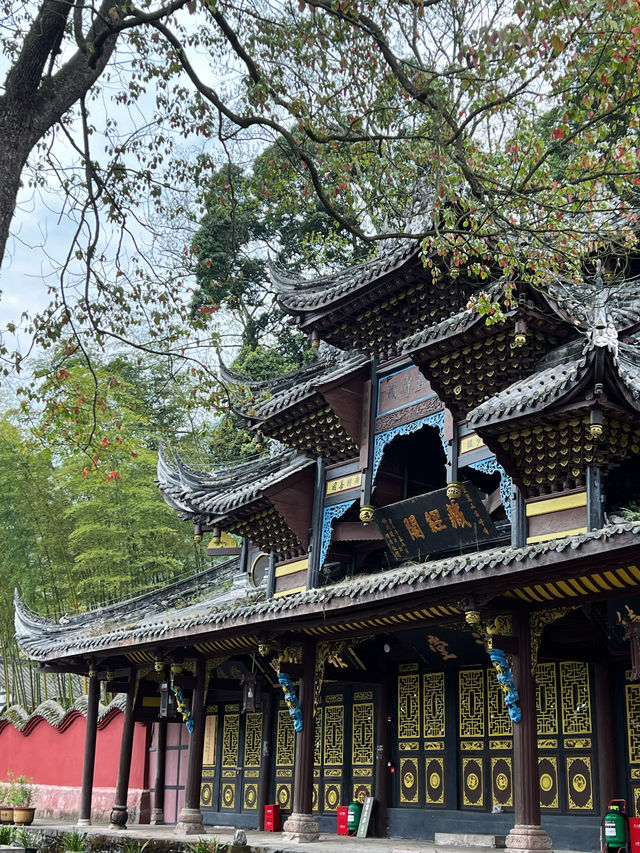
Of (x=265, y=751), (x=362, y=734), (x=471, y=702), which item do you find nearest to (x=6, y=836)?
(x=265, y=751)

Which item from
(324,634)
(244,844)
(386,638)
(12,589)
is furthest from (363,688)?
(12,589)

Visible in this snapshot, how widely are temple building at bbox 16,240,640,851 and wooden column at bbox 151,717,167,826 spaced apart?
2.27 ft

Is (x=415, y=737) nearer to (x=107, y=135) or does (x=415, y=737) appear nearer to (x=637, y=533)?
(x=637, y=533)

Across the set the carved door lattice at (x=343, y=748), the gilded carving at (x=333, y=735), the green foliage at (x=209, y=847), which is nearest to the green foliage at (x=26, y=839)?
the green foliage at (x=209, y=847)

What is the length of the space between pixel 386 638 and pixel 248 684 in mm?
2406

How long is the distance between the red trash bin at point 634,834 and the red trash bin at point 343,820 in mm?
4316

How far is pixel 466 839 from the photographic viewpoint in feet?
37.7

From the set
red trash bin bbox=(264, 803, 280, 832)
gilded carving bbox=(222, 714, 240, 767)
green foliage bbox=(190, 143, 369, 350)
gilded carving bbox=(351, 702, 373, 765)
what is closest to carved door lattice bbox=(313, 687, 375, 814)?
gilded carving bbox=(351, 702, 373, 765)

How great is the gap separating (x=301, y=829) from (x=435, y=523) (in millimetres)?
3930

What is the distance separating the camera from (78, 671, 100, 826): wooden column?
603 inches

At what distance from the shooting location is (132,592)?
20562 millimetres

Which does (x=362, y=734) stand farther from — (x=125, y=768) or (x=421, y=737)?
(x=125, y=768)

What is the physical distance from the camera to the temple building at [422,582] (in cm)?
946

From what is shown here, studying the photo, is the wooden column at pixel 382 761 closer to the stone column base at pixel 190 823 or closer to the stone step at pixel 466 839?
the stone step at pixel 466 839
